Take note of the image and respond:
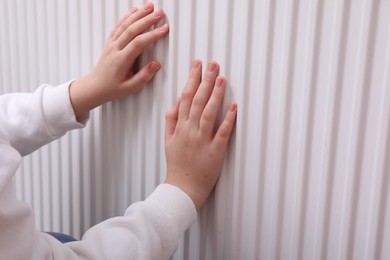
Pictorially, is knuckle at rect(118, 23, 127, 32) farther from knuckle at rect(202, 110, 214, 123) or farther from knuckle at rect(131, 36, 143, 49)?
knuckle at rect(202, 110, 214, 123)

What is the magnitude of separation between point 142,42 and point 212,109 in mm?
140

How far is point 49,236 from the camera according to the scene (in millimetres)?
559

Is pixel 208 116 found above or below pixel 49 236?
above

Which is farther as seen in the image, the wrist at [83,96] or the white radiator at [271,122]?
the wrist at [83,96]

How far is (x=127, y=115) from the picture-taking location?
716 millimetres

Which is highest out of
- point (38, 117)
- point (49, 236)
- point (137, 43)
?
point (137, 43)

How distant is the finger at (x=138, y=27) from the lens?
2.08 feet

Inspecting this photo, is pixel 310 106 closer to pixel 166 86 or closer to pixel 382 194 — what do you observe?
pixel 382 194

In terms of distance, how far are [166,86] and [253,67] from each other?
0.49ft

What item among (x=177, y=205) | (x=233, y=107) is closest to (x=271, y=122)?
(x=233, y=107)

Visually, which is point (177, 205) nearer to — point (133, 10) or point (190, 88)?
point (190, 88)

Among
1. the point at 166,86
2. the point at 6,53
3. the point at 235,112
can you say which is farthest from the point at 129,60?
the point at 6,53

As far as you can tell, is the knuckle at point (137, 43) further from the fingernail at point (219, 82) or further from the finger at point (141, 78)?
the fingernail at point (219, 82)

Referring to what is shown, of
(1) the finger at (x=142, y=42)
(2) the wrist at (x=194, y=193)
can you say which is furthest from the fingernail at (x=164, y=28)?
(2) the wrist at (x=194, y=193)
